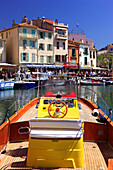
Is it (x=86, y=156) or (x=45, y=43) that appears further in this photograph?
(x=45, y=43)

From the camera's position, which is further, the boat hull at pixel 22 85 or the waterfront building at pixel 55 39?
the waterfront building at pixel 55 39

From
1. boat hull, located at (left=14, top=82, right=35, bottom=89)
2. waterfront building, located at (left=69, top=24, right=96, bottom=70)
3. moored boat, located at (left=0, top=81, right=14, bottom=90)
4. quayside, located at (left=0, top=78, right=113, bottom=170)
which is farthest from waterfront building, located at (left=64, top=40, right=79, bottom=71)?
quayside, located at (left=0, top=78, right=113, bottom=170)

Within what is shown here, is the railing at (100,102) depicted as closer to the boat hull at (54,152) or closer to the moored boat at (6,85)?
the boat hull at (54,152)

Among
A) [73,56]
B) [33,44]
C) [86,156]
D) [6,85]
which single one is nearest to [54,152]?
[86,156]

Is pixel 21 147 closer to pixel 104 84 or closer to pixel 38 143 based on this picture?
pixel 38 143

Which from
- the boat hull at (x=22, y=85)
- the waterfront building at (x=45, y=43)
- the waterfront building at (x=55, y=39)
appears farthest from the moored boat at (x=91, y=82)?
the boat hull at (x=22, y=85)

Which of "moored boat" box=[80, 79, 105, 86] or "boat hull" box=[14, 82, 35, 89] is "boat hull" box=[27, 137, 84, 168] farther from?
"moored boat" box=[80, 79, 105, 86]

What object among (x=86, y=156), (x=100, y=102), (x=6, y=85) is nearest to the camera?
(x=86, y=156)

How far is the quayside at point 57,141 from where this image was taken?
5.57 metres

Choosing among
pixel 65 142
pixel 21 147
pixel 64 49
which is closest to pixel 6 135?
pixel 21 147

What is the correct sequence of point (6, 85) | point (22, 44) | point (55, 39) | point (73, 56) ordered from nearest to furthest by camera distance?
1. point (6, 85)
2. point (22, 44)
3. point (55, 39)
4. point (73, 56)

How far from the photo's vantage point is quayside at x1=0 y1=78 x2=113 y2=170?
18.3 ft

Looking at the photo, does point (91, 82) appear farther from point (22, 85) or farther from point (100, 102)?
point (100, 102)

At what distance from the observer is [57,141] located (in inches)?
219
